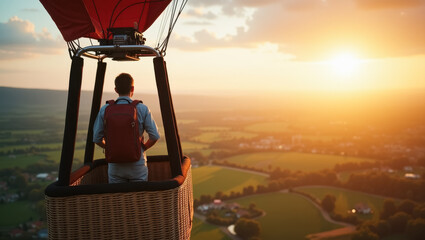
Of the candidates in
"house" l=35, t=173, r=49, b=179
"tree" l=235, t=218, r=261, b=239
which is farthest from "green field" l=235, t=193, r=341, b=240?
"house" l=35, t=173, r=49, b=179

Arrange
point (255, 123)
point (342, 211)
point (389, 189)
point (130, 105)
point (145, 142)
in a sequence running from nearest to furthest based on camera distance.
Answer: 1. point (130, 105)
2. point (145, 142)
3. point (342, 211)
4. point (389, 189)
5. point (255, 123)

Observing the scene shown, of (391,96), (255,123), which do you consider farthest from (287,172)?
(391,96)

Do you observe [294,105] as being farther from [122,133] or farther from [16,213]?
[122,133]

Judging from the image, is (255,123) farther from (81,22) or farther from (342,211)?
(81,22)

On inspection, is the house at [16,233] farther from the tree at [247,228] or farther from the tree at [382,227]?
the tree at [382,227]

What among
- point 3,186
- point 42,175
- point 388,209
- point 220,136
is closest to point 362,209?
point 388,209

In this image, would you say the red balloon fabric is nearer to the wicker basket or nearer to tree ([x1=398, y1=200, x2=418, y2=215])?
the wicker basket
